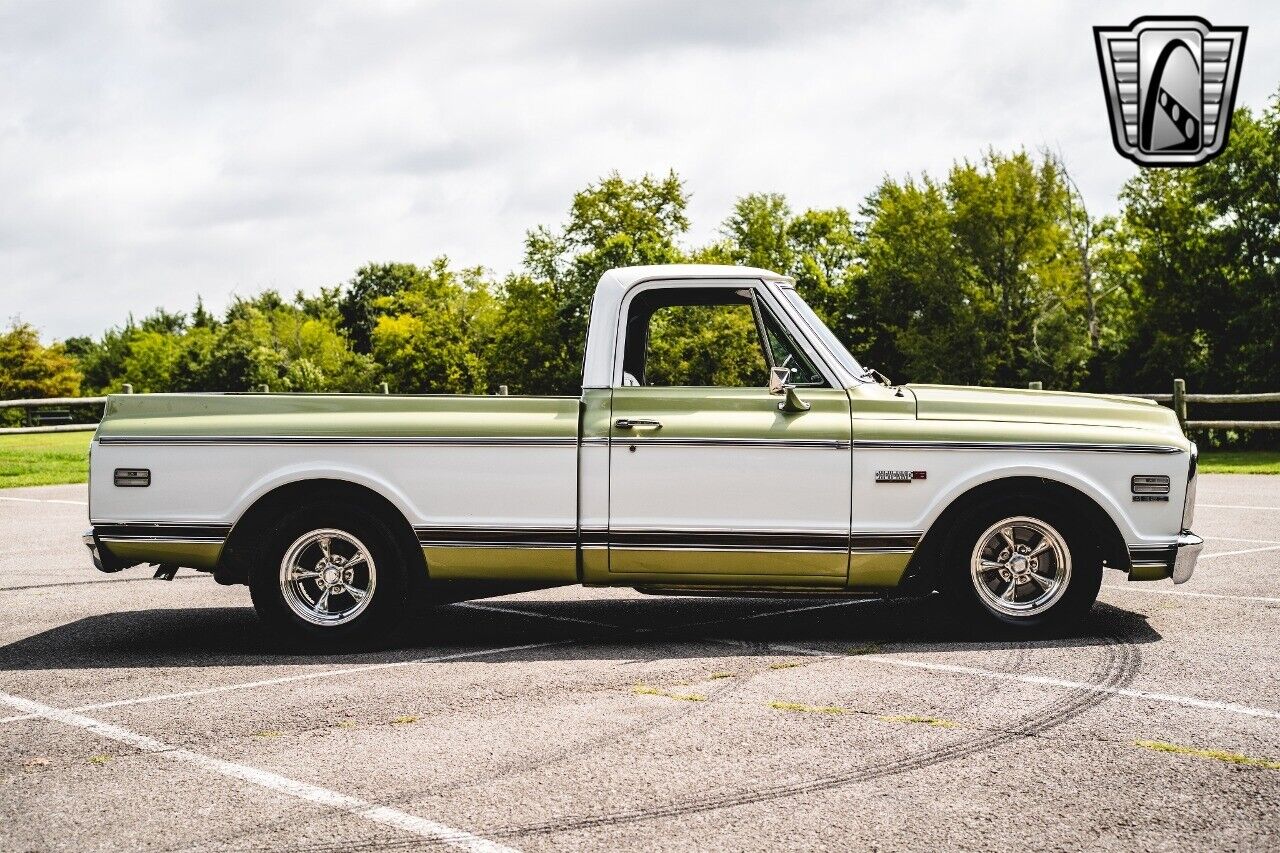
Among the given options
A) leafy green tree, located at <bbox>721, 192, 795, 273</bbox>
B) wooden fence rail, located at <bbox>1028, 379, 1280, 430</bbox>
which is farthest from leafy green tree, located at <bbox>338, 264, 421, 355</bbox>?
wooden fence rail, located at <bbox>1028, 379, 1280, 430</bbox>

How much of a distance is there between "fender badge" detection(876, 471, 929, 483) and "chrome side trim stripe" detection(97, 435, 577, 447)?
1.62 metres

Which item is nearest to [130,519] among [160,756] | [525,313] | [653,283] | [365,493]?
[365,493]

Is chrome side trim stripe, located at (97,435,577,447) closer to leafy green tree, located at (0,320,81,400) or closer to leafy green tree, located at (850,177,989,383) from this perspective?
leafy green tree, located at (850,177,989,383)

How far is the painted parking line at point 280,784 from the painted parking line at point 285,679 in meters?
0.17

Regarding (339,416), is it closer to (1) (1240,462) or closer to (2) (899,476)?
(2) (899,476)

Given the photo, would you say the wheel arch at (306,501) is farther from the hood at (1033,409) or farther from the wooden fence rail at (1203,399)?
the wooden fence rail at (1203,399)

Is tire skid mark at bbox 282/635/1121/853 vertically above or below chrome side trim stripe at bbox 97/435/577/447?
below

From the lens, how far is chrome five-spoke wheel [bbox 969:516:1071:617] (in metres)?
6.67

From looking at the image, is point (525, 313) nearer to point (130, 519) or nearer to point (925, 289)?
point (925, 289)

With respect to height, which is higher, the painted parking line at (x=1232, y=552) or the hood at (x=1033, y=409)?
the hood at (x=1033, y=409)

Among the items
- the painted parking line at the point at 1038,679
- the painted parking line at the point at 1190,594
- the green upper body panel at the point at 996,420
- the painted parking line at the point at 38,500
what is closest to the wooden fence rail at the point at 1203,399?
the painted parking line at the point at 1190,594

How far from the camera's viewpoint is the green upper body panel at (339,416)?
261 inches

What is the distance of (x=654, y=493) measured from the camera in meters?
6.57

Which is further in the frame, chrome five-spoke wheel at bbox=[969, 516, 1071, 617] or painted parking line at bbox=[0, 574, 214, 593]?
painted parking line at bbox=[0, 574, 214, 593]
